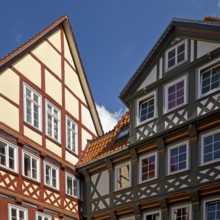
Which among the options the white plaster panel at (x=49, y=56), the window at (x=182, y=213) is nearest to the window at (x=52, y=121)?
the white plaster panel at (x=49, y=56)

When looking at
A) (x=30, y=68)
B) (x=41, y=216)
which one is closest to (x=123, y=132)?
(x=30, y=68)

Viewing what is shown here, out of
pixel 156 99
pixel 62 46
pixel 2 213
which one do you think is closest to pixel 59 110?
pixel 62 46

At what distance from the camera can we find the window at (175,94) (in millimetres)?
19078

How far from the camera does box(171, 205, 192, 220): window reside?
17938 millimetres

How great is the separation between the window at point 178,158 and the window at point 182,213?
1.41m

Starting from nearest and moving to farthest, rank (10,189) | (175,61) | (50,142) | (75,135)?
(10,189) → (175,61) → (50,142) → (75,135)

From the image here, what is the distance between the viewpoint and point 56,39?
23.4 metres

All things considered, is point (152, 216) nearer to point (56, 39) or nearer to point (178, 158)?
point (178, 158)

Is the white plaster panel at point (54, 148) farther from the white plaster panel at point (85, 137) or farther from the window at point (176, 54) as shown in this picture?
the window at point (176, 54)

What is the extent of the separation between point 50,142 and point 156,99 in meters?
5.14

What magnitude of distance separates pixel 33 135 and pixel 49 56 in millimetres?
4291

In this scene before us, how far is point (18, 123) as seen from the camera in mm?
19391

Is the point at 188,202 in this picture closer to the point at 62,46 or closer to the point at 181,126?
the point at 181,126

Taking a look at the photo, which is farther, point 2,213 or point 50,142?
point 50,142
